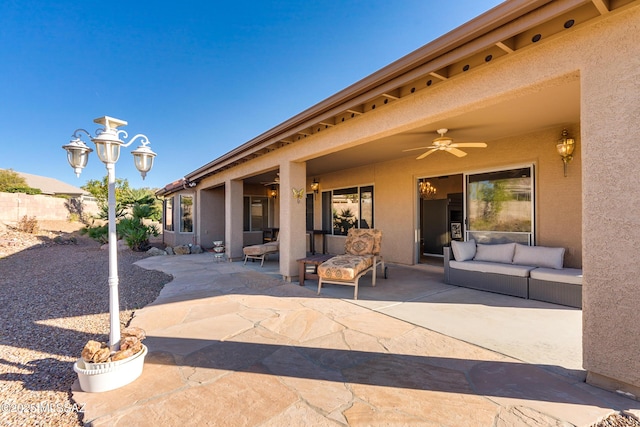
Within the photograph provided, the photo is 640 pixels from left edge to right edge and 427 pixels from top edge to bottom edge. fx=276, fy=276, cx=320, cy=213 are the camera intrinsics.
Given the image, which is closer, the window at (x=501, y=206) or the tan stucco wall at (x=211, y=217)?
the window at (x=501, y=206)

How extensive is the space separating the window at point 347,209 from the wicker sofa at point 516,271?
12.4ft

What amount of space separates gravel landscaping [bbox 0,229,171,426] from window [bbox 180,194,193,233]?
3961mm

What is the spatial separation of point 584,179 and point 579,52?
3.66 ft

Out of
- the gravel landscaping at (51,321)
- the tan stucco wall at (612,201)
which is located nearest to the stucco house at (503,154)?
the tan stucco wall at (612,201)

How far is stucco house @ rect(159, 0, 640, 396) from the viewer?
2.17 m

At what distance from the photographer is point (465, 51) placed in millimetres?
2879

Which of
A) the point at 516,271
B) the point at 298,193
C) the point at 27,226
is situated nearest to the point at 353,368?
the point at 516,271

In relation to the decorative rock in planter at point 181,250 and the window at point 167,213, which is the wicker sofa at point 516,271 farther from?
the window at point 167,213

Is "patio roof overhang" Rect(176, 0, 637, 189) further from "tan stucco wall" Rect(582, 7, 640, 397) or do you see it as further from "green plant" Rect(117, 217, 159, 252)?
"green plant" Rect(117, 217, 159, 252)

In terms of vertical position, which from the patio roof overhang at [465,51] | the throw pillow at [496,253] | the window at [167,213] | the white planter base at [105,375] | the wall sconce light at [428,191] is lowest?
the white planter base at [105,375]

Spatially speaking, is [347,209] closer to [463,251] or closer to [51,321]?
[463,251]

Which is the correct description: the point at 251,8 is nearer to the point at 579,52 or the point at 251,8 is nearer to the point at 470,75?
the point at 470,75

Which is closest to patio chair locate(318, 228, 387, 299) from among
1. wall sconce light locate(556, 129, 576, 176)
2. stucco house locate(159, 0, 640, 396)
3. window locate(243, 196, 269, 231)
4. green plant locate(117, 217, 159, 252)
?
stucco house locate(159, 0, 640, 396)

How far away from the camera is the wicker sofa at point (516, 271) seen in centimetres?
453
